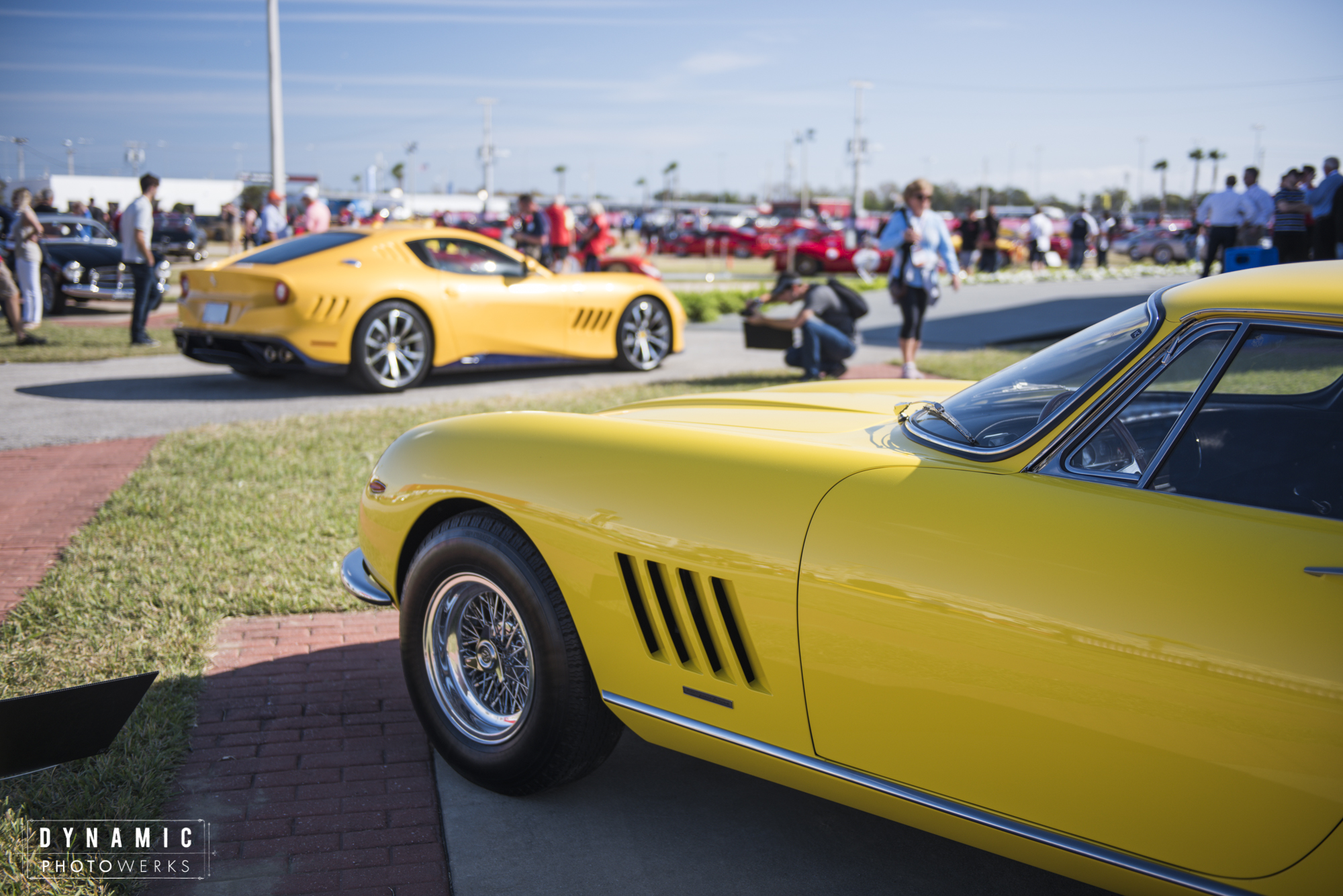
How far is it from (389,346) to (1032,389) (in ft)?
23.1

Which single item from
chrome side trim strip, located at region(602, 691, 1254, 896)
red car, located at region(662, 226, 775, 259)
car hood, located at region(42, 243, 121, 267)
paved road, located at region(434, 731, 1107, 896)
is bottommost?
paved road, located at region(434, 731, 1107, 896)

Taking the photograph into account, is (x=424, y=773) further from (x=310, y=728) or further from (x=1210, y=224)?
(x=1210, y=224)

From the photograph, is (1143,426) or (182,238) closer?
(1143,426)

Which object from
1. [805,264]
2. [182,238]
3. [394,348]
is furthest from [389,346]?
[182,238]

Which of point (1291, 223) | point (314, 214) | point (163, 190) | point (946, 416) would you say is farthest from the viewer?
point (163, 190)

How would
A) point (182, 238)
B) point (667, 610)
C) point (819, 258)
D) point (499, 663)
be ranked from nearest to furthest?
point (667, 610) < point (499, 663) < point (819, 258) < point (182, 238)

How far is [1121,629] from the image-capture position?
1.76 meters

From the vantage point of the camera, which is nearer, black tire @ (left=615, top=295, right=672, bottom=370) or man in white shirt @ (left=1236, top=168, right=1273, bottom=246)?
black tire @ (left=615, top=295, right=672, bottom=370)

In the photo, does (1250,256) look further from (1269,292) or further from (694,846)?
(694,846)

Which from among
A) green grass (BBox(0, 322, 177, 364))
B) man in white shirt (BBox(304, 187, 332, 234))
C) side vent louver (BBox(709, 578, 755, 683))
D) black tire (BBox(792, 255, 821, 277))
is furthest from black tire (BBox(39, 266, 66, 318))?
black tire (BBox(792, 255, 821, 277))

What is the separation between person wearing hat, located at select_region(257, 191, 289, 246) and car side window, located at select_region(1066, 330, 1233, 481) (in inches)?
643

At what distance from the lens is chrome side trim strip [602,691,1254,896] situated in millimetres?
1729

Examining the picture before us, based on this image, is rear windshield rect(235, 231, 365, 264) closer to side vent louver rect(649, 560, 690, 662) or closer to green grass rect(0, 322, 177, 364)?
green grass rect(0, 322, 177, 364)

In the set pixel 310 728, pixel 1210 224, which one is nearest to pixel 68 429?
pixel 310 728
